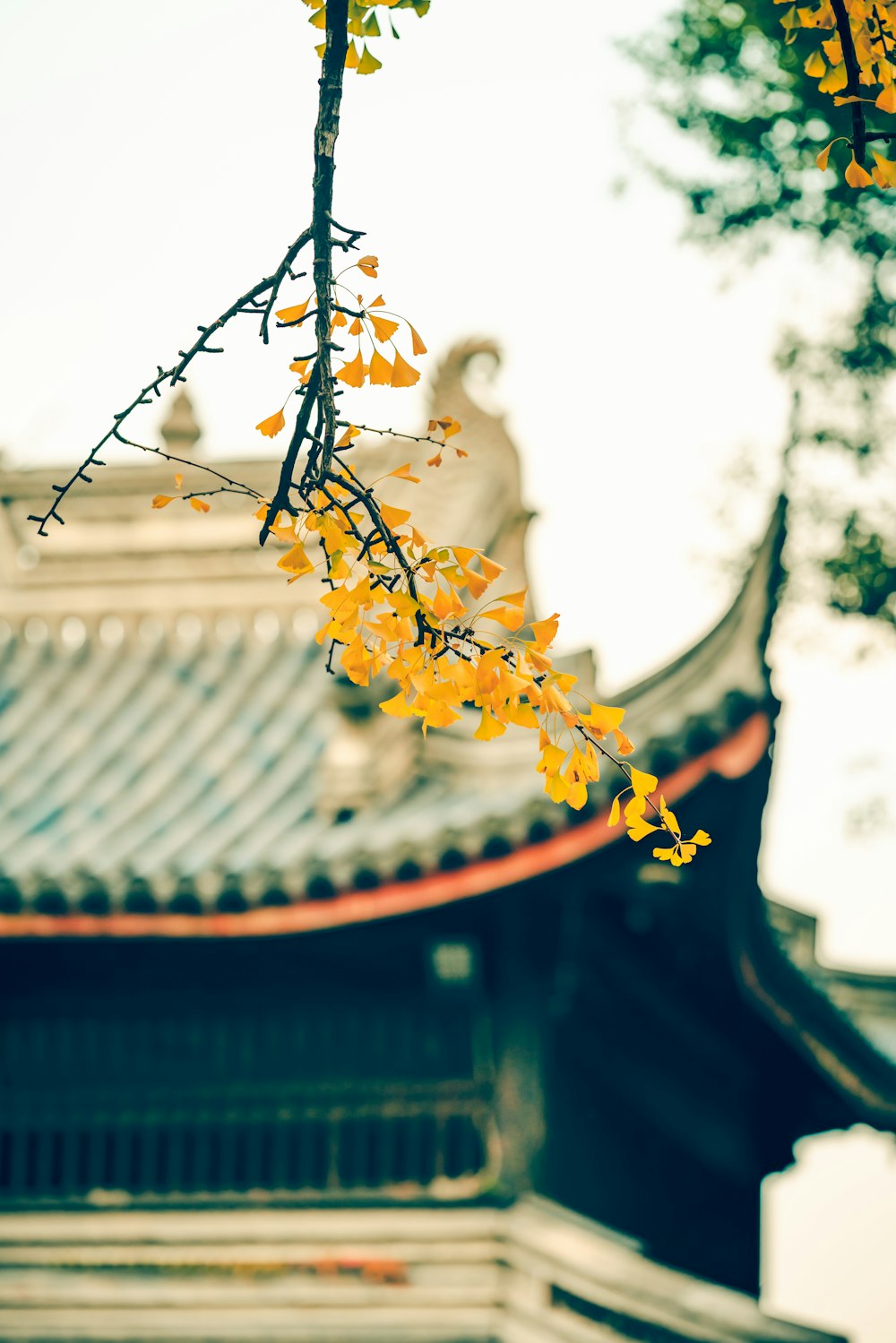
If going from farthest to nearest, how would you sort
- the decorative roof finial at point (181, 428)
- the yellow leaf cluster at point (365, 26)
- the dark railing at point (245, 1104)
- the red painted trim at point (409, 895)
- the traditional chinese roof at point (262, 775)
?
1. the decorative roof finial at point (181, 428)
2. the dark railing at point (245, 1104)
3. the traditional chinese roof at point (262, 775)
4. the red painted trim at point (409, 895)
5. the yellow leaf cluster at point (365, 26)

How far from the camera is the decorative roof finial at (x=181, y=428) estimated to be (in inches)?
337

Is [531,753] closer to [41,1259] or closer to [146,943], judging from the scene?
[146,943]

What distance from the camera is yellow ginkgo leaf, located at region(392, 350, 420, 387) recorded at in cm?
175

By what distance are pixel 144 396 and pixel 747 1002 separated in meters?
3.60

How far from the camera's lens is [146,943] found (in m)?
4.63

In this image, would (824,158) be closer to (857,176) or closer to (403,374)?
(857,176)

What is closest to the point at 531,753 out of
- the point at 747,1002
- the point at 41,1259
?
the point at 747,1002

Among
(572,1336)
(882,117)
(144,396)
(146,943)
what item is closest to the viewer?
(144,396)

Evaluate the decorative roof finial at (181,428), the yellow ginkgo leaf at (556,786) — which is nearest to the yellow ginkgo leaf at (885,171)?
the yellow ginkgo leaf at (556,786)

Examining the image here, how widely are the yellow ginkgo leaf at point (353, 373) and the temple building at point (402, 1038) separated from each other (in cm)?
226

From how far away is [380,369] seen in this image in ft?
5.76

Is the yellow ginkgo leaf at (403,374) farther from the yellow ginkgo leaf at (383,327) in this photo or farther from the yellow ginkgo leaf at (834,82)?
the yellow ginkgo leaf at (834,82)

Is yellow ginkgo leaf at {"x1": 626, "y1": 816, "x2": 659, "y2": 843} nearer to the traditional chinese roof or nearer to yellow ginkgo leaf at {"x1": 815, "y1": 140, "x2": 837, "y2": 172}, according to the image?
yellow ginkgo leaf at {"x1": 815, "y1": 140, "x2": 837, "y2": 172}

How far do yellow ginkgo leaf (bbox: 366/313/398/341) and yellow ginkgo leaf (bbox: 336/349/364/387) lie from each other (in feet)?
0.11
